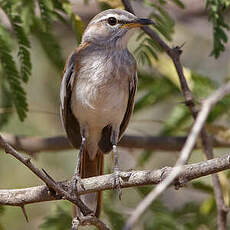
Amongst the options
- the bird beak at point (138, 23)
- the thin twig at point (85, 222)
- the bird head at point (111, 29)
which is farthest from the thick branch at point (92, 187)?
the bird head at point (111, 29)

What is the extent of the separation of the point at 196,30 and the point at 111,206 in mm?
3330

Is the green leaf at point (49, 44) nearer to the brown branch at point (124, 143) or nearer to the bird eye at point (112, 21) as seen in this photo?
the bird eye at point (112, 21)

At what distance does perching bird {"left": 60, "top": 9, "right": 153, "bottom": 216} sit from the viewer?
14.2 ft

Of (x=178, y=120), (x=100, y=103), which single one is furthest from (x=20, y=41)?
(x=178, y=120)

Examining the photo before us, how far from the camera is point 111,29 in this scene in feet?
15.1

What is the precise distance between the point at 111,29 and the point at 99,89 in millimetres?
594

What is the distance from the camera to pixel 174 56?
13.3 ft

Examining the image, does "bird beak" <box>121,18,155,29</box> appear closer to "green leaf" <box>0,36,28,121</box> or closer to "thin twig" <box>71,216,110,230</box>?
"green leaf" <box>0,36,28,121</box>

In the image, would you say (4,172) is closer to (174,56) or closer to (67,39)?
(67,39)

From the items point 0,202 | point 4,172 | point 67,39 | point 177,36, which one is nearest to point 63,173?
point 4,172

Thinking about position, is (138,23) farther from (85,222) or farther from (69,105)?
(85,222)

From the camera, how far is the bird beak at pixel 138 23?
13.5ft

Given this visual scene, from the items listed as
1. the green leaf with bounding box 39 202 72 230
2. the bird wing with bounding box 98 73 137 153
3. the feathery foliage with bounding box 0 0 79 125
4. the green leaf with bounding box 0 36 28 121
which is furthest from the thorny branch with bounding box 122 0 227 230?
the green leaf with bounding box 39 202 72 230

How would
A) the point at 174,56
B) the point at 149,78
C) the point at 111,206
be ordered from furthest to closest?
the point at 149,78 → the point at 111,206 → the point at 174,56
